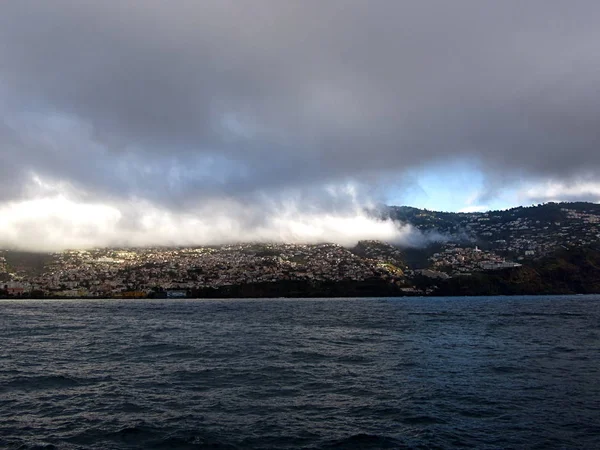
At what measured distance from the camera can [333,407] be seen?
20656 mm

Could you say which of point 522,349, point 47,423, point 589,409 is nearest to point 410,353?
point 522,349

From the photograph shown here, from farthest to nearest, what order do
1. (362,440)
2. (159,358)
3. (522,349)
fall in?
1. (522,349)
2. (159,358)
3. (362,440)

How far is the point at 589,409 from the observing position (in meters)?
20.4

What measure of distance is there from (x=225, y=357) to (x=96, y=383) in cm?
1089

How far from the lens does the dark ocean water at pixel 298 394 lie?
1659 centimetres

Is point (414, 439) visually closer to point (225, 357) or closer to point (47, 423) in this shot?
point (47, 423)

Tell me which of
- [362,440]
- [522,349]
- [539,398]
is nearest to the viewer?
[362,440]

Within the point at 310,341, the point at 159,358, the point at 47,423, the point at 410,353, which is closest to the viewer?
the point at 47,423

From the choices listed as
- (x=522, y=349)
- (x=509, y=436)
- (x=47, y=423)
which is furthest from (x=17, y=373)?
(x=522, y=349)

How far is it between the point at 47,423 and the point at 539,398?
841 inches

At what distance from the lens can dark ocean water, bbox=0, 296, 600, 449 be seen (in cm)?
1659

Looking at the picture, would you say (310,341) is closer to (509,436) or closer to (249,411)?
(249,411)

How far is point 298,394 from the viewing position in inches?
907

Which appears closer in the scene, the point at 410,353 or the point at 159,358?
the point at 159,358
